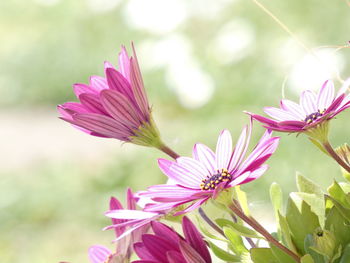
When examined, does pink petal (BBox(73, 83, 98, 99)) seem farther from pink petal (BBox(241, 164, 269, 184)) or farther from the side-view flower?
pink petal (BBox(241, 164, 269, 184))

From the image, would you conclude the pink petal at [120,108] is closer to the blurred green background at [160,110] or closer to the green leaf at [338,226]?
the green leaf at [338,226]

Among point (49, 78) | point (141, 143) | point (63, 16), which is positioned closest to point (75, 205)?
point (49, 78)

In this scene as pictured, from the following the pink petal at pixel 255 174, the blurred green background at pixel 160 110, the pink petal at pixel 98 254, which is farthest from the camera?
the blurred green background at pixel 160 110

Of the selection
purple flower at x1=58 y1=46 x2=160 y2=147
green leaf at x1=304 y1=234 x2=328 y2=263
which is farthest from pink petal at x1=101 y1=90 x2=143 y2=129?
green leaf at x1=304 y1=234 x2=328 y2=263

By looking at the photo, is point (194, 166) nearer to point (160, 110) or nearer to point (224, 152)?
point (224, 152)

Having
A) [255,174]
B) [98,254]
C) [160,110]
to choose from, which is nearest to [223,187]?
[255,174]

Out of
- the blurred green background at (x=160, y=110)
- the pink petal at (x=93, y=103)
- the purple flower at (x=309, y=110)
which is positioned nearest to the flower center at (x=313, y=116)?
the purple flower at (x=309, y=110)
